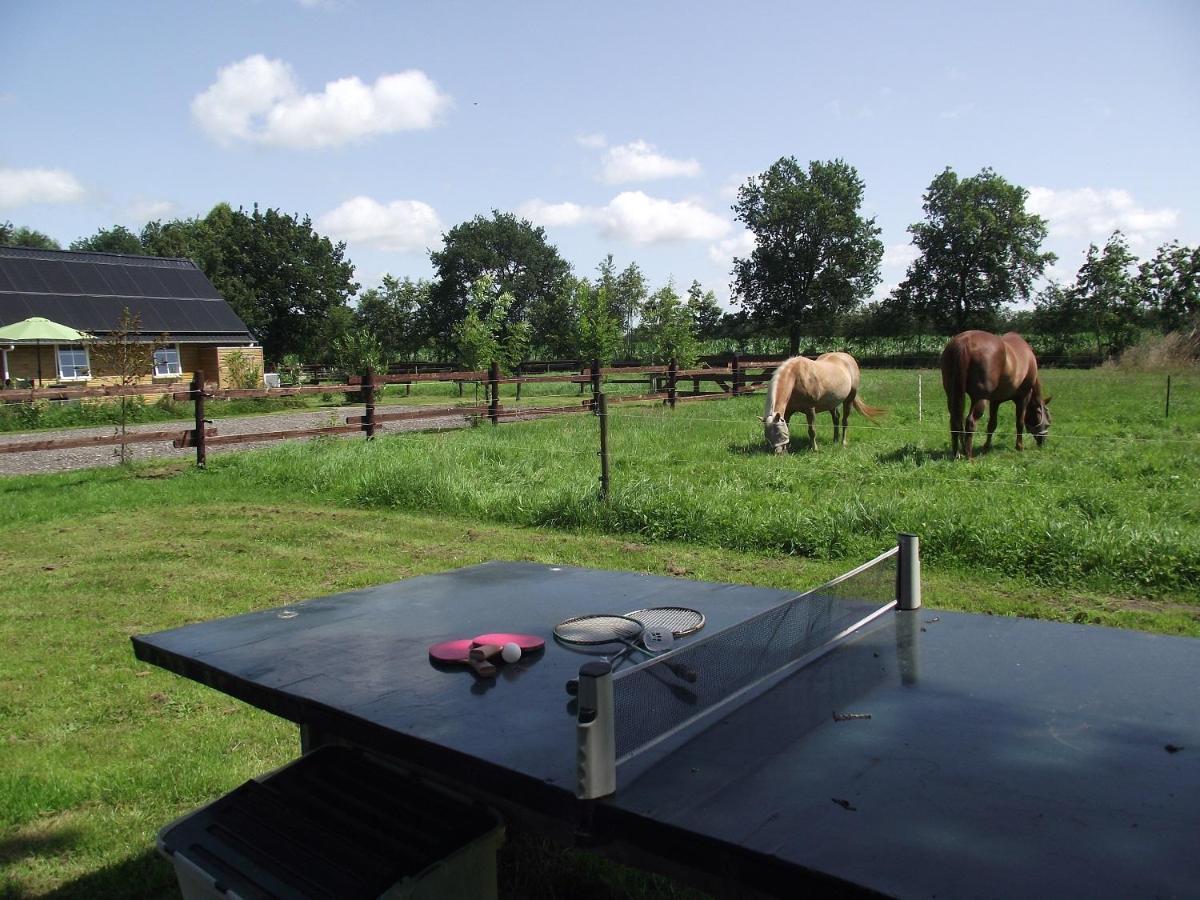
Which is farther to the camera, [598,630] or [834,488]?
[834,488]

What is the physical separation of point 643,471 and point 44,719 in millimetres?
7432

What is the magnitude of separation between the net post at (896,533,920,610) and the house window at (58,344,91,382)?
34269 millimetres

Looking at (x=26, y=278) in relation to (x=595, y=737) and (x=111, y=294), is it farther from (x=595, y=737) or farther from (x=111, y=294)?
(x=595, y=737)

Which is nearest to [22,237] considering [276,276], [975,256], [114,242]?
[114,242]

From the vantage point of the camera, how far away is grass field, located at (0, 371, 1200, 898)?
3.90 m

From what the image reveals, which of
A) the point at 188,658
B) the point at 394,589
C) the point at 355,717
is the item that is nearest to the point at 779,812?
the point at 355,717

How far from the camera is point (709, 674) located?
2.36 meters

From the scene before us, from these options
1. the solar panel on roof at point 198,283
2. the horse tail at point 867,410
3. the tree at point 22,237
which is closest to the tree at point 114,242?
the tree at point 22,237

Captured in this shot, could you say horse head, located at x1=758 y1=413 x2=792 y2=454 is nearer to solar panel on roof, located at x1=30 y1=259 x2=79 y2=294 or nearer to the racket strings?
the racket strings

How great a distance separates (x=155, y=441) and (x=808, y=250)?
6668 centimetres

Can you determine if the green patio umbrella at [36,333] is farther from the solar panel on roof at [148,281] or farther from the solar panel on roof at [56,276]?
the solar panel on roof at [148,281]

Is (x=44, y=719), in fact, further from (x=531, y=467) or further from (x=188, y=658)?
(x=531, y=467)

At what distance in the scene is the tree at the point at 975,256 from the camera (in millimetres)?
69062

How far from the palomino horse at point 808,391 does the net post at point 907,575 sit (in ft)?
33.5
